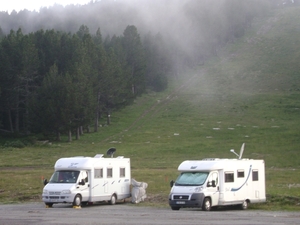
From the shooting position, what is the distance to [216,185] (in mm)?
25547

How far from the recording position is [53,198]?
27.5m

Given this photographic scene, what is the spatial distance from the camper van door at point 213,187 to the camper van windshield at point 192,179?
0.96 feet

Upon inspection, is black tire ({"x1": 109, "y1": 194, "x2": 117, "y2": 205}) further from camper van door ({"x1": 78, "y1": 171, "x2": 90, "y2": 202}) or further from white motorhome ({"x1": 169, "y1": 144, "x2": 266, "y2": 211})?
white motorhome ({"x1": 169, "y1": 144, "x2": 266, "y2": 211})

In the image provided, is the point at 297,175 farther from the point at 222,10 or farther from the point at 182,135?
the point at 222,10

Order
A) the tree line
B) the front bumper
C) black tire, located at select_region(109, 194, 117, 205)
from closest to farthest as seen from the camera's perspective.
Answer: the front bumper, black tire, located at select_region(109, 194, 117, 205), the tree line

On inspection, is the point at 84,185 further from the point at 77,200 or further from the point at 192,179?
→ the point at 192,179

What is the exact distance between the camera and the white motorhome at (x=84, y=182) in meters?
27.5

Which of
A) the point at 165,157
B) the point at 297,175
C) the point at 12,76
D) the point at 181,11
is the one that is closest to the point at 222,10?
the point at 181,11

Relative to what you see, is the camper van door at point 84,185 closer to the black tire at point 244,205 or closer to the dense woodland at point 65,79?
the black tire at point 244,205

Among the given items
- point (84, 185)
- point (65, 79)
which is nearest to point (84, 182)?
point (84, 185)

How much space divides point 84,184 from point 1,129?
57126 millimetres

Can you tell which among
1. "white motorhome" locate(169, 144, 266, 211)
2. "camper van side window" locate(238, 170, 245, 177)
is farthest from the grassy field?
"camper van side window" locate(238, 170, 245, 177)

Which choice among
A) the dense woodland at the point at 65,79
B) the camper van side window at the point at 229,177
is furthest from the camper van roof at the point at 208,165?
the dense woodland at the point at 65,79

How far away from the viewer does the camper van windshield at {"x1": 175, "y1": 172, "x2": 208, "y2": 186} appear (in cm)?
2542
